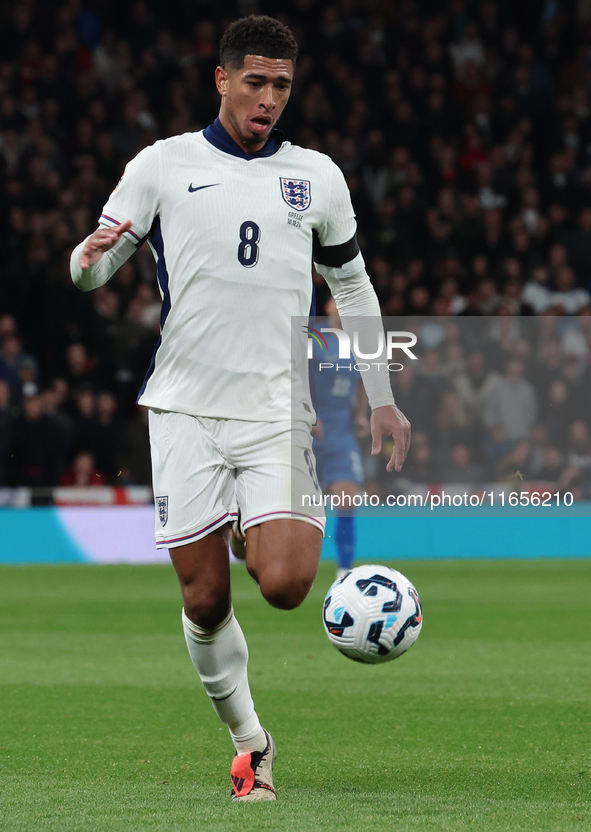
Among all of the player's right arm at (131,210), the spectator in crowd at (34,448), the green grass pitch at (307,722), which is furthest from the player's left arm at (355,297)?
the spectator in crowd at (34,448)

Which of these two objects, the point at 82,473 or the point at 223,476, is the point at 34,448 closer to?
the point at 82,473

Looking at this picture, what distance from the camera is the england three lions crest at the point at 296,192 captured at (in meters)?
4.12

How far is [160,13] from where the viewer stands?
17688 millimetres

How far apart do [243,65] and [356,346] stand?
0.97 m

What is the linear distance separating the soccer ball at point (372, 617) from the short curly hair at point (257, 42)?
1641 millimetres

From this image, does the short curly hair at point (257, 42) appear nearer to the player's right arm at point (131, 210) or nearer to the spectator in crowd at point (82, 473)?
the player's right arm at point (131, 210)

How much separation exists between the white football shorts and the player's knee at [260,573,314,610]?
0.65 ft

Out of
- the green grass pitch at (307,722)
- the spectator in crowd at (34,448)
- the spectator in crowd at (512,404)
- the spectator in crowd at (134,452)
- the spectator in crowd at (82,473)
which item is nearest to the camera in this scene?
the green grass pitch at (307,722)

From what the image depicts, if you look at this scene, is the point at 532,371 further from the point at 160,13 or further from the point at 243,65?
the point at 160,13

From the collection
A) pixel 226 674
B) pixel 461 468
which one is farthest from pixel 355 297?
pixel 461 468

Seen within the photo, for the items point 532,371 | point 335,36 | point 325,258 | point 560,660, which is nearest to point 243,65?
point 325,258

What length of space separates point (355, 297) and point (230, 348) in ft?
1.85

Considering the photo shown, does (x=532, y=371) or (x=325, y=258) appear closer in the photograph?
(x=325, y=258)

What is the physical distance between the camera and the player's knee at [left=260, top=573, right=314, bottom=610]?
383cm
